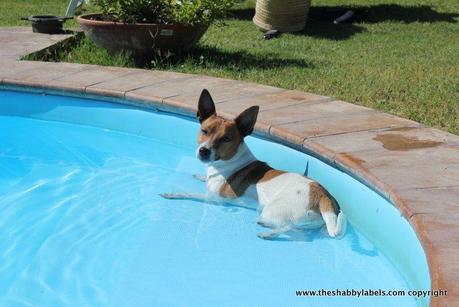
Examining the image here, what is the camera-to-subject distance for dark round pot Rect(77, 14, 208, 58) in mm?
7984

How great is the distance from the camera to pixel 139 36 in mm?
8023

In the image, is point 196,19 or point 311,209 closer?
point 311,209

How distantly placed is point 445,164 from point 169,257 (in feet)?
6.71

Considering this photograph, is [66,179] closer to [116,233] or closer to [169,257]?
[116,233]

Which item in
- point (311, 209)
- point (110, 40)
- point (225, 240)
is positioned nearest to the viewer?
point (311, 209)

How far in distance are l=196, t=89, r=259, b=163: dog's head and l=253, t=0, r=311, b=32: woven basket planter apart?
693 cm

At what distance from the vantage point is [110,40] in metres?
8.18

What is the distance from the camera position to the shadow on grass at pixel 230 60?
27.0 ft

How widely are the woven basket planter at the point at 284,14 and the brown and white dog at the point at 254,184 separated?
22.6 feet

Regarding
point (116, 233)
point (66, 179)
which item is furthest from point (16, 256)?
point (66, 179)

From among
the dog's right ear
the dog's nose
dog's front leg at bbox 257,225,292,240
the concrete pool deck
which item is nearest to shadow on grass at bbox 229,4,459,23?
the concrete pool deck

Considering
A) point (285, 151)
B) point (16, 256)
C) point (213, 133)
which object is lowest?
point (16, 256)

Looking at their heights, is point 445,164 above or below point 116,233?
above

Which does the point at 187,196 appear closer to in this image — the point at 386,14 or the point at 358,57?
the point at 358,57
